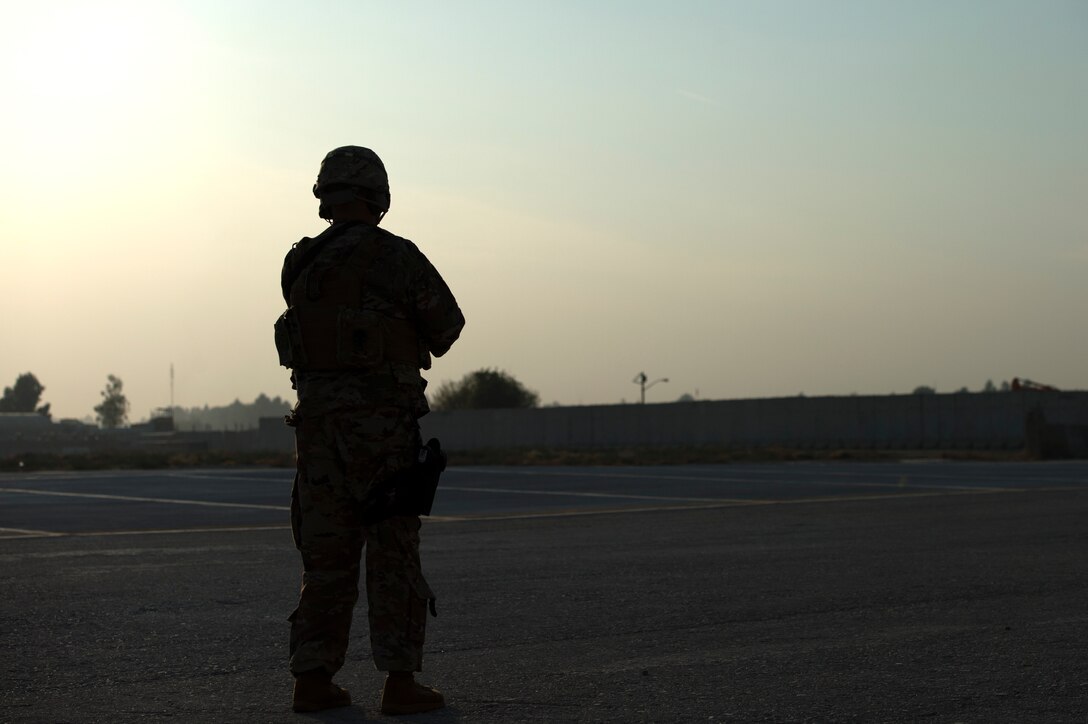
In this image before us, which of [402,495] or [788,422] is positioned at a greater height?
[788,422]

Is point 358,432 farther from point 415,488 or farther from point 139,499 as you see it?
point 139,499

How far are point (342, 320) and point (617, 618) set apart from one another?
2.74 meters

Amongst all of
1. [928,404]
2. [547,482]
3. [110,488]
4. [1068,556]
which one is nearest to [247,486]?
[110,488]

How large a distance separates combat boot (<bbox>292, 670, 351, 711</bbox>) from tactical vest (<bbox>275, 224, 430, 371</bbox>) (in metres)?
1.11

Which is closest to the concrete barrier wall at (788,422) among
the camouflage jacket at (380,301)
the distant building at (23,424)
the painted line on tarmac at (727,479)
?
the painted line on tarmac at (727,479)

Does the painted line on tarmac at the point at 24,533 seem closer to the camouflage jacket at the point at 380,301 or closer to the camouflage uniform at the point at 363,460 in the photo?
the camouflage uniform at the point at 363,460

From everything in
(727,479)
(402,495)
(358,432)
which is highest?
(358,432)

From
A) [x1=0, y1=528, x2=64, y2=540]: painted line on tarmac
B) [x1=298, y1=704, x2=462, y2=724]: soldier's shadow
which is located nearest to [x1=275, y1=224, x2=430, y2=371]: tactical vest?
[x1=298, y1=704, x2=462, y2=724]: soldier's shadow

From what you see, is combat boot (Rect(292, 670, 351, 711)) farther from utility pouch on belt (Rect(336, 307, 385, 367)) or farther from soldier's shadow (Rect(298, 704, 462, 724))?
utility pouch on belt (Rect(336, 307, 385, 367))

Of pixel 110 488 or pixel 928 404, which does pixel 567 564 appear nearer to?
pixel 110 488

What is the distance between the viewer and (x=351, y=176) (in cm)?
523

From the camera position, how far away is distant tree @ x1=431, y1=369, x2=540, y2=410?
8744 centimetres

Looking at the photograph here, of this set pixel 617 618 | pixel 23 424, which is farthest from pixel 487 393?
pixel 617 618

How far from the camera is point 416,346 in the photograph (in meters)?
5.22
